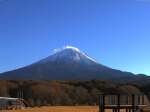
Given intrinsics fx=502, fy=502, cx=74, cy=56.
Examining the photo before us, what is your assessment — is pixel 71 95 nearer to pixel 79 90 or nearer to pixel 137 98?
pixel 79 90

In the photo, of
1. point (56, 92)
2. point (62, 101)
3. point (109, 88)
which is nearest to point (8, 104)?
point (62, 101)

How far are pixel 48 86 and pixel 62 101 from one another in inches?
822

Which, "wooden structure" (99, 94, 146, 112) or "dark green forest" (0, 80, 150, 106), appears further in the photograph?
"dark green forest" (0, 80, 150, 106)

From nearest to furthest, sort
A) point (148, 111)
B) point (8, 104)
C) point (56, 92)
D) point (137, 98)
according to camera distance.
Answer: point (148, 111)
point (137, 98)
point (8, 104)
point (56, 92)

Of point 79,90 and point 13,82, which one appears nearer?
point 79,90

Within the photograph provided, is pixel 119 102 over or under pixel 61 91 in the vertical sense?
under

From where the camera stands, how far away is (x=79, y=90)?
144 meters

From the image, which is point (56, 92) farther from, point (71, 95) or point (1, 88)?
point (1, 88)

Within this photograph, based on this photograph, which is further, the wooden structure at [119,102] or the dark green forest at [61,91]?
the dark green forest at [61,91]

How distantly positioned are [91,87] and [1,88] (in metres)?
27.4

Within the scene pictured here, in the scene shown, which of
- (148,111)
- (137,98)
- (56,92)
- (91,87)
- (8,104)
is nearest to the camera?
(148,111)

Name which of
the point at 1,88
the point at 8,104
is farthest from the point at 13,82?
the point at 8,104

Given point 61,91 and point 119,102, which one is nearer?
point 119,102

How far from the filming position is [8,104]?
293 feet
